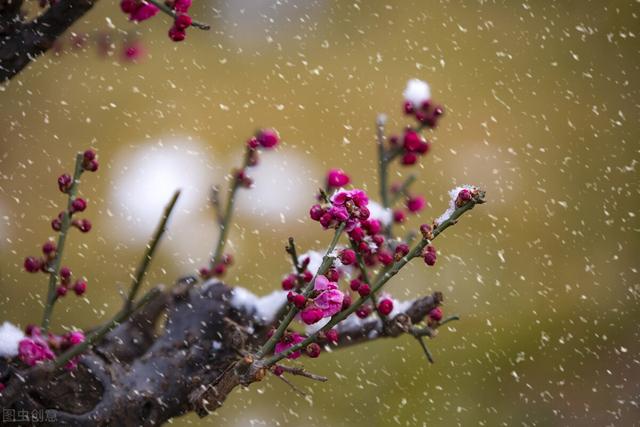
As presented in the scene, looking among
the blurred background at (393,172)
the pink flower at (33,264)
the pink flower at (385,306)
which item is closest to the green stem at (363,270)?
the pink flower at (385,306)

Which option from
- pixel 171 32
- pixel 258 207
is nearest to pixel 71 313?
pixel 258 207

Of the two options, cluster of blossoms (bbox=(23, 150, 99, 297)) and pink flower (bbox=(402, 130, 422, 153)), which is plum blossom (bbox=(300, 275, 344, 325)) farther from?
pink flower (bbox=(402, 130, 422, 153))

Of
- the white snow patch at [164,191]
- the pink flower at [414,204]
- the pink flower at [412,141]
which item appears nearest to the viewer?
the pink flower at [412,141]

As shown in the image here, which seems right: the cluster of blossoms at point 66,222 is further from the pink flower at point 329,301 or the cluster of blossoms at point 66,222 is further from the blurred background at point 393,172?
the blurred background at point 393,172

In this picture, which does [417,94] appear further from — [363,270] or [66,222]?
[66,222]

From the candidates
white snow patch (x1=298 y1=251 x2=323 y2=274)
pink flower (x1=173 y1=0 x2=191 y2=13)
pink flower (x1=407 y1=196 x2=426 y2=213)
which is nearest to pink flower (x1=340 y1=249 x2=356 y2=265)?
white snow patch (x1=298 y1=251 x2=323 y2=274)

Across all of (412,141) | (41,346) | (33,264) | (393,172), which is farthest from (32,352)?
(393,172)

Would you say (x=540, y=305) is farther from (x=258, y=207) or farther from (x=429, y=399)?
(x=258, y=207)
